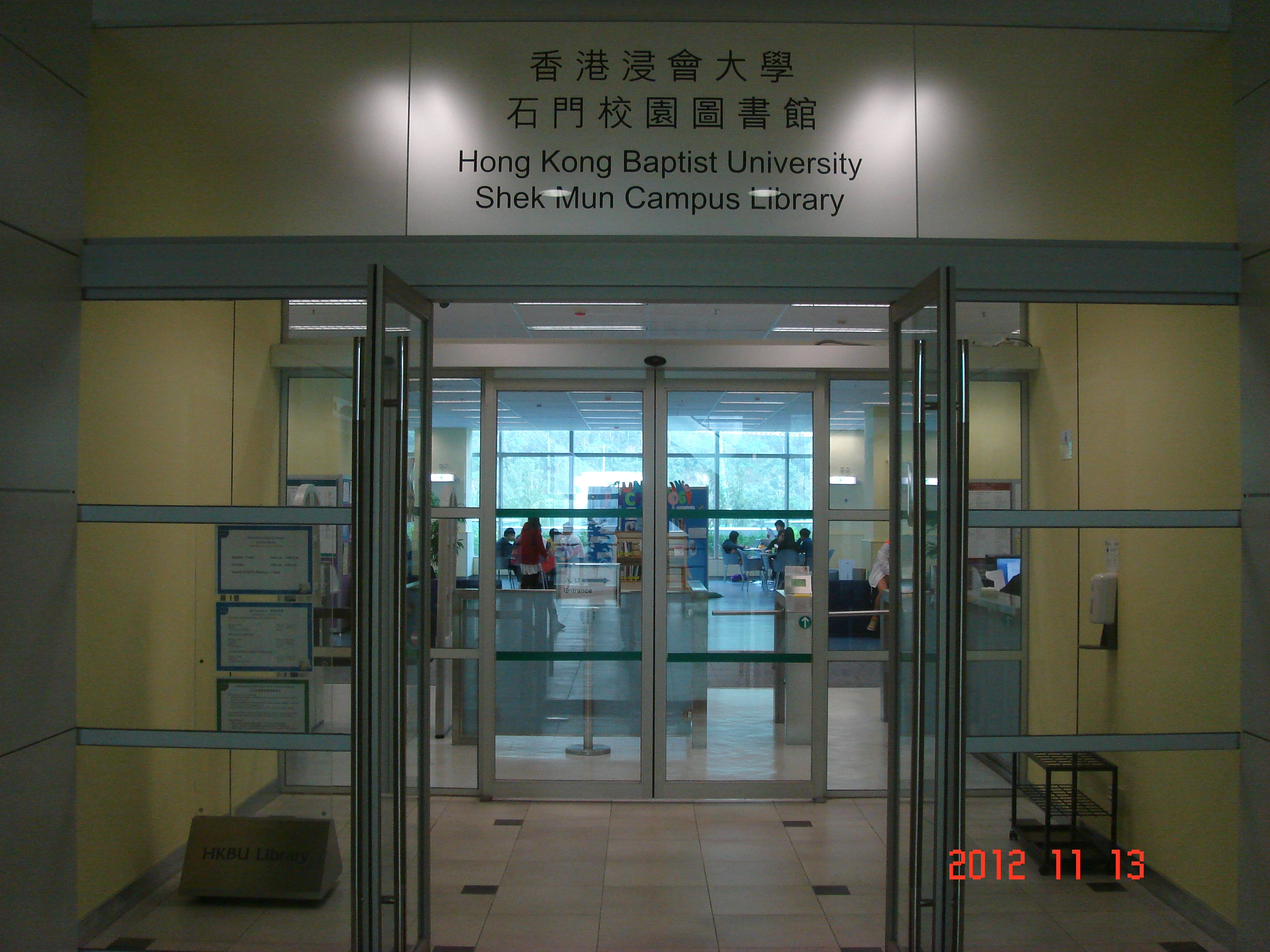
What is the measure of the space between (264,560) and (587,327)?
7.11 meters

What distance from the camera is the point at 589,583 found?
5.52m

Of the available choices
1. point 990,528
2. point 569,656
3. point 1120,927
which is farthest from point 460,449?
point 1120,927

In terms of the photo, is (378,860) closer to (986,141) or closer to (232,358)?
(232,358)

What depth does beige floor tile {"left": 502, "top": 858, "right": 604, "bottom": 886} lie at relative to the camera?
4219mm

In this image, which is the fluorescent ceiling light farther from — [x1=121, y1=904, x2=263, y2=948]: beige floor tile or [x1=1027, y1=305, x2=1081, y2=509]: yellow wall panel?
[x1=121, y1=904, x2=263, y2=948]: beige floor tile

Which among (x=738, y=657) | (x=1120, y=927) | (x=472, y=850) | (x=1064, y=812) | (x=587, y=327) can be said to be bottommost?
(x=472, y=850)

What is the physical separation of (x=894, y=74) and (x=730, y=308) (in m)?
5.46

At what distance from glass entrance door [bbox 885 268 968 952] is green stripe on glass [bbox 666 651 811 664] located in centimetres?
213

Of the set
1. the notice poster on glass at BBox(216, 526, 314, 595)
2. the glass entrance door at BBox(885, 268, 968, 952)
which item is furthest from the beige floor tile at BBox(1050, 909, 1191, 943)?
the notice poster on glass at BBox(216, 526, 314, 595)

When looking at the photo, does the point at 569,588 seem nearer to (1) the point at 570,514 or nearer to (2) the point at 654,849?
(1) the point at 570,514

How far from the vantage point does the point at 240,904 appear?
344 cm

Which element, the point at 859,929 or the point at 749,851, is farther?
the point at 749,851

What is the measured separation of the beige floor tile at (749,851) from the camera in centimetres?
451

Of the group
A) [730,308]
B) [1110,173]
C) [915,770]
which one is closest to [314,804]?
[915,770]
